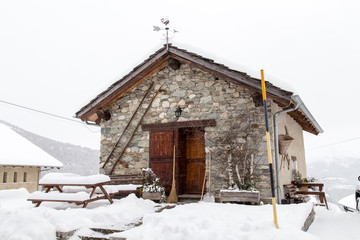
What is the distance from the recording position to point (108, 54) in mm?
48500

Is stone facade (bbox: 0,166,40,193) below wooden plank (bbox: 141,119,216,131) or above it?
below

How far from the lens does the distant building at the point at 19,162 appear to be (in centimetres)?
1523

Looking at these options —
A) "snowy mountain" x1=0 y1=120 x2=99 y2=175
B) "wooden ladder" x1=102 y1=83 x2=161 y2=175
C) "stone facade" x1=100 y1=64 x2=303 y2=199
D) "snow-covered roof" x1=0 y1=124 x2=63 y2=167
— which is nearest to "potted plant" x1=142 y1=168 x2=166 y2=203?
"stone facade" x1=100 y1=64 x2=303 y2=199

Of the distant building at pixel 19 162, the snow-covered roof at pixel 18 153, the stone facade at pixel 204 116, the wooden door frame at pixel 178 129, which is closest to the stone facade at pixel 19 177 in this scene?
the distant building at pixel 19 162

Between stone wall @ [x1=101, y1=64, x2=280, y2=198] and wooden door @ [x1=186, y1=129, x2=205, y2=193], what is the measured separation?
3.04 feet

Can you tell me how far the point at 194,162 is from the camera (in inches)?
317

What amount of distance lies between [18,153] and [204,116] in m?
13.6

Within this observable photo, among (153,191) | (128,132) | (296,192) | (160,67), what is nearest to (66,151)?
(128,132)

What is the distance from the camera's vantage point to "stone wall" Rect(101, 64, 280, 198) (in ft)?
21.6

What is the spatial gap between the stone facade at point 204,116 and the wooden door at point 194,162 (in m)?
0.89

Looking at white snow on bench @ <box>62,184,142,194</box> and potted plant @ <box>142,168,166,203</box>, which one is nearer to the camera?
white snow on bench @ <box>62,184,142,194</box>

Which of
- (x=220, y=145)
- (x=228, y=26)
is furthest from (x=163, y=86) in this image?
(x=228, y=26)

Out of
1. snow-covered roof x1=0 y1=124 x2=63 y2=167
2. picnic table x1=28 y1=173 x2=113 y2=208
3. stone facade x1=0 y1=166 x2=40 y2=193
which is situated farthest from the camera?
stone facade x1=0 y1=166 x2=40 y2=193

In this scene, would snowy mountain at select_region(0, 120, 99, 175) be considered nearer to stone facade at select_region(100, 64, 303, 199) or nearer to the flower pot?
stone facade at select_region(100, 64, 303, 199)
